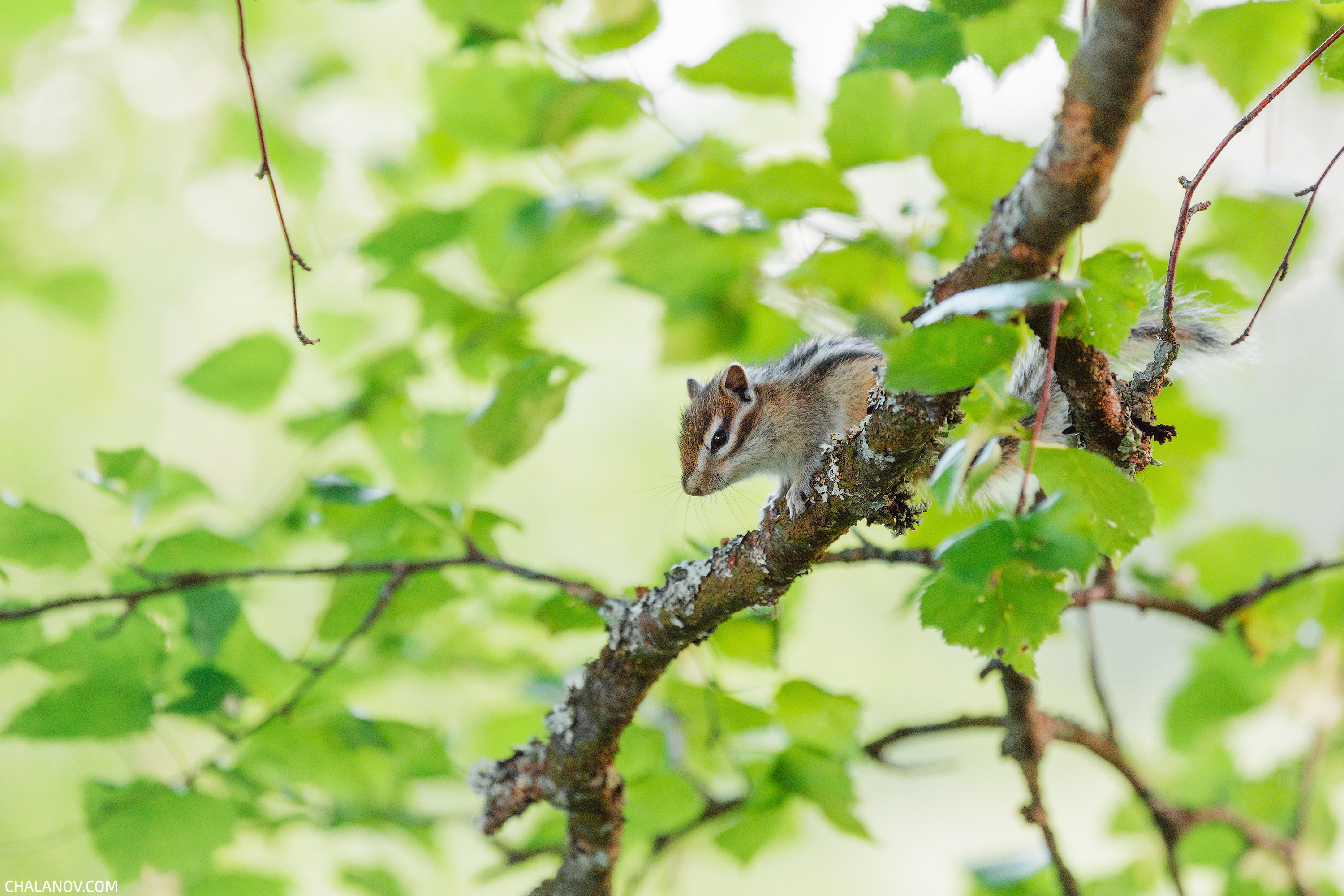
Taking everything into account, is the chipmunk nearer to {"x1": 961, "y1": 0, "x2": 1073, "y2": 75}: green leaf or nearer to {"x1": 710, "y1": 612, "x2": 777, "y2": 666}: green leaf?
{"x1": 710, "y1": 612, "x2": 777, "y2": 666}: green leaf

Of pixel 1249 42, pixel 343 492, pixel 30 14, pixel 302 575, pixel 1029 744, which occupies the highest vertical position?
pixel 30 14

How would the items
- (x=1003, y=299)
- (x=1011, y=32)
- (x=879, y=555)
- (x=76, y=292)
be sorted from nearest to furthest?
(x=1003, y=299) < (x=1011, y=32) < (x=879, y=555) < (x=76, y=292)

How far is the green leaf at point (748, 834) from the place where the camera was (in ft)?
3.70

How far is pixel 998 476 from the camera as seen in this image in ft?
3.22

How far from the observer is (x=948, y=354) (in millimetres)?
476

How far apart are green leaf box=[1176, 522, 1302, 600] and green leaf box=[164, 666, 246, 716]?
148cm

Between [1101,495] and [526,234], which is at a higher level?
[526,234]

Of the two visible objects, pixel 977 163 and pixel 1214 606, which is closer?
pixel 977 163

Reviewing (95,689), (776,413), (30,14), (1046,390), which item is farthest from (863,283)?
(30,14)

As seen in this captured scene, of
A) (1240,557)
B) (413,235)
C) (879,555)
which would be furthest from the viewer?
(1240,557)

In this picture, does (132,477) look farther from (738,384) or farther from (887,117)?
(887,117)

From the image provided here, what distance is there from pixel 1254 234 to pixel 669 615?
1053mm

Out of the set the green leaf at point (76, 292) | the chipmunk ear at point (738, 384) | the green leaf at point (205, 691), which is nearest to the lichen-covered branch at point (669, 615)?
the green leaf at point (205, 691)

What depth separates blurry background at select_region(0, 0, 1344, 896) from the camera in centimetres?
127
